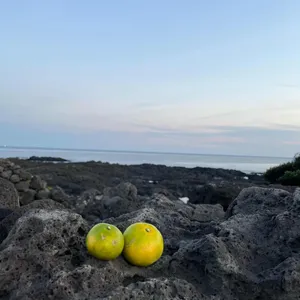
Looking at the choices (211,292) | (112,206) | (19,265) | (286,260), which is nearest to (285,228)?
(286,260)

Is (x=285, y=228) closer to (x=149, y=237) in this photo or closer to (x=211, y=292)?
(x=211, y=292)

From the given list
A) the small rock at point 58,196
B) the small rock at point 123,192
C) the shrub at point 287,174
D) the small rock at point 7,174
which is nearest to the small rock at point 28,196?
the small rock at point 7,174

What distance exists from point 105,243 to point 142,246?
0.94 feet

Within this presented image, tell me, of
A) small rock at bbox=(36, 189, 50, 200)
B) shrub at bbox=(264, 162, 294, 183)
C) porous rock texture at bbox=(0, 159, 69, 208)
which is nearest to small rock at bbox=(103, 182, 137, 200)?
porous rock texture at bbox=(0, 159, 69, 208)

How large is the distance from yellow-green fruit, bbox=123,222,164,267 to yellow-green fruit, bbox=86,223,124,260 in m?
0.07

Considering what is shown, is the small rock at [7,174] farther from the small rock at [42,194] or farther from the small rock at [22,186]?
the small rock at [42,194]

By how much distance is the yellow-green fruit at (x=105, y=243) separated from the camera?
3.24 m

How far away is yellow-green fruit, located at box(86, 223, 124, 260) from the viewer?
10.6ft

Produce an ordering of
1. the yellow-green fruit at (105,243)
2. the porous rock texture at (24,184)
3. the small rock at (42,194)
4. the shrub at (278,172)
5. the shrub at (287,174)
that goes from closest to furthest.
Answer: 1. the yellow-green fruit at (105,243)
2. the porous rock texture at (24,184)
3. the small rock at (42,194)
4. the shrub at (287,174)
5. the shrub at (278,172)

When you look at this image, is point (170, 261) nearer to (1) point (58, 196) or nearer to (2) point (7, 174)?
(2) point (7, 174)

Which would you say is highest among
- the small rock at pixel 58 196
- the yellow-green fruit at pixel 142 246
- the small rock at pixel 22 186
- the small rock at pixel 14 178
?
the yellow-green fruit at pixel 142 246

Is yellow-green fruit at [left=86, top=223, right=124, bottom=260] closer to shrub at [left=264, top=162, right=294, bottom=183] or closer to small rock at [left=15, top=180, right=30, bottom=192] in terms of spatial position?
small rock at [left=15, top=180, right=30, bottom=192]

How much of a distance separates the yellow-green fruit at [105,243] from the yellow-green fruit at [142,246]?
0.07 meters

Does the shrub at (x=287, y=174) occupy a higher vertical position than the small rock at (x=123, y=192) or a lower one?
higher
